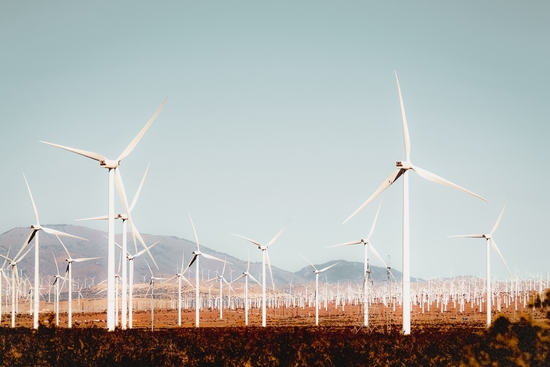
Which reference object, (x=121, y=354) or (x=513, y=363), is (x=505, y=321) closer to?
(x=513, y=363)

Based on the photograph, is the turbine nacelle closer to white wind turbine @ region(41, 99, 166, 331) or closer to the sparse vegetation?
white wind turbine @ region(41, 99, 166, 331)

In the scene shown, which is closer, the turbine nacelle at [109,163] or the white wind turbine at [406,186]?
the white wind turbine at [406,186]

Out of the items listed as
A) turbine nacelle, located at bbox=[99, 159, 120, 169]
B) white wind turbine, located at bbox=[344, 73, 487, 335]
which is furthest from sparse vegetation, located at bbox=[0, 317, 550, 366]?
turbine nacelle, located at bbox=[99, 159, 120, 169]

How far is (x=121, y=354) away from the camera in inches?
851

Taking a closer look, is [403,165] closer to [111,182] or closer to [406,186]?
[406,186]

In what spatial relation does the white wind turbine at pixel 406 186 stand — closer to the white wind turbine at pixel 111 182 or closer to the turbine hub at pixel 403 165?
the turbine hub at pixel 403 165

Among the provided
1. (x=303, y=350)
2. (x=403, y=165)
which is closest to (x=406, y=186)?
(x=403, y=165)

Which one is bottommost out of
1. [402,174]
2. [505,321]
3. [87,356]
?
[87,356]

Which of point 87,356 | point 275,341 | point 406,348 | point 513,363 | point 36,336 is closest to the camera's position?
point 513,363

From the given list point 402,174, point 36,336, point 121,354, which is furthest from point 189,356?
point 402,174

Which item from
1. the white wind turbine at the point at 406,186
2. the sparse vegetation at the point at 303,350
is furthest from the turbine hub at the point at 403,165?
the sparse vegetation at the point at 303,350

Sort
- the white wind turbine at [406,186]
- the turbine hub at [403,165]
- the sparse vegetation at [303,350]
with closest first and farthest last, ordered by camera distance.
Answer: the sparse vegetation at [303,350]
the white wind turbine at [406,186]
the turbine hub at [403,165]

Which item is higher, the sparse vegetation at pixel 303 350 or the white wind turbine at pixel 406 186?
the white wind turbine at pixel 406 186

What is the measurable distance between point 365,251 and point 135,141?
2964cm
